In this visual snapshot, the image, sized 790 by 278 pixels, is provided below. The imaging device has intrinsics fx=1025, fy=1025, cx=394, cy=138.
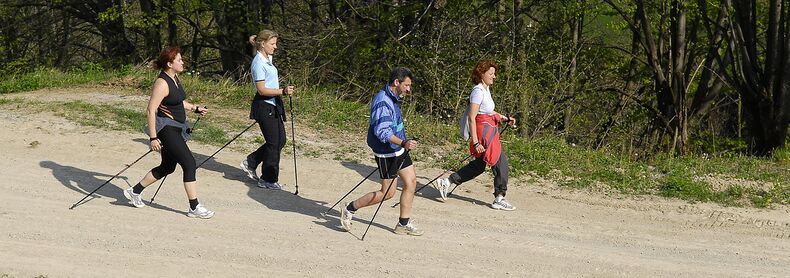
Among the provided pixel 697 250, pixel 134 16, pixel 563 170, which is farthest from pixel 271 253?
pixel 134 16

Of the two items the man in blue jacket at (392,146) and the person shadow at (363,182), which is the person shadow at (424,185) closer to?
the person shadow at (363,182)

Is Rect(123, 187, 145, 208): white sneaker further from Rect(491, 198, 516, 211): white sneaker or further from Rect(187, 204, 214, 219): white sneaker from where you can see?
Rect(491, 198, 516, 211): white sneaker

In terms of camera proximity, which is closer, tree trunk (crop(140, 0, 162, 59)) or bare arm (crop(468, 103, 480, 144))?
bare arm (crop(468, 103, 480, 144))

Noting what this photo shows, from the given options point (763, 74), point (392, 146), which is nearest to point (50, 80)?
point (392, 146)

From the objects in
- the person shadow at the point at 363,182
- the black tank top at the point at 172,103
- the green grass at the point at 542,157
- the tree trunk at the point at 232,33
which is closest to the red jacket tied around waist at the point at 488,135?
the person shadow at the point at 363,182

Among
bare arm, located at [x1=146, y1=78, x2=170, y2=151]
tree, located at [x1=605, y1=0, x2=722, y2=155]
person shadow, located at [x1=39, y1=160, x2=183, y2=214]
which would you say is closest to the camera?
bare arm, located at [x1=146, y1=78, x2=170, y2=151]

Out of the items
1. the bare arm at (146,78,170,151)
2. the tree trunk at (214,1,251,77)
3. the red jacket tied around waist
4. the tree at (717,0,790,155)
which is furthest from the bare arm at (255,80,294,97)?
the tree trunk at (214,1,251,77)

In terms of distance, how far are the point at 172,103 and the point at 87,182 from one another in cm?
218

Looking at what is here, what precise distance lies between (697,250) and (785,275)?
2.79 feet

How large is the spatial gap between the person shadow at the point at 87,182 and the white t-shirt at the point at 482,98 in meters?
2.91

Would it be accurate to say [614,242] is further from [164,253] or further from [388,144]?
[164,253]

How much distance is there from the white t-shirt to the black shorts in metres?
1.33

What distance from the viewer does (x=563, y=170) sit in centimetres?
1140

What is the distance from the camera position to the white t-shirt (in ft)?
31.5
